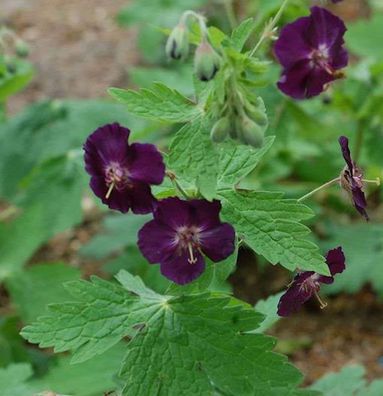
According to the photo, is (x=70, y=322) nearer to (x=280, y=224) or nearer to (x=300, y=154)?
(x=280, y=224)

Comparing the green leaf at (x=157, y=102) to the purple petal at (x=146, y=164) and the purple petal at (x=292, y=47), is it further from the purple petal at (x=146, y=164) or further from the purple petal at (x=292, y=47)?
the purple petal at (x=292, y=47)

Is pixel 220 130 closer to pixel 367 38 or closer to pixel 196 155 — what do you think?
pixel 196 155

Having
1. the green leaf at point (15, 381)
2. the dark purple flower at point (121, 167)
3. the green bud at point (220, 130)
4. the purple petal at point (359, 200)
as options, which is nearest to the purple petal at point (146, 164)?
the dark purple flower at point (121, 167)

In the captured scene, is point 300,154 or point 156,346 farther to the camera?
point 300,154

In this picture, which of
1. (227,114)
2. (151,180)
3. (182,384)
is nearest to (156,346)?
(182,384)

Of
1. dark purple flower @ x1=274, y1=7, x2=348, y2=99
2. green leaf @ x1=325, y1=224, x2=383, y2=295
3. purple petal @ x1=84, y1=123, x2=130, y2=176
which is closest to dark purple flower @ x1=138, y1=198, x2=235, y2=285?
purple petal @ x1=84, y1=123, x2=130, y2=176
